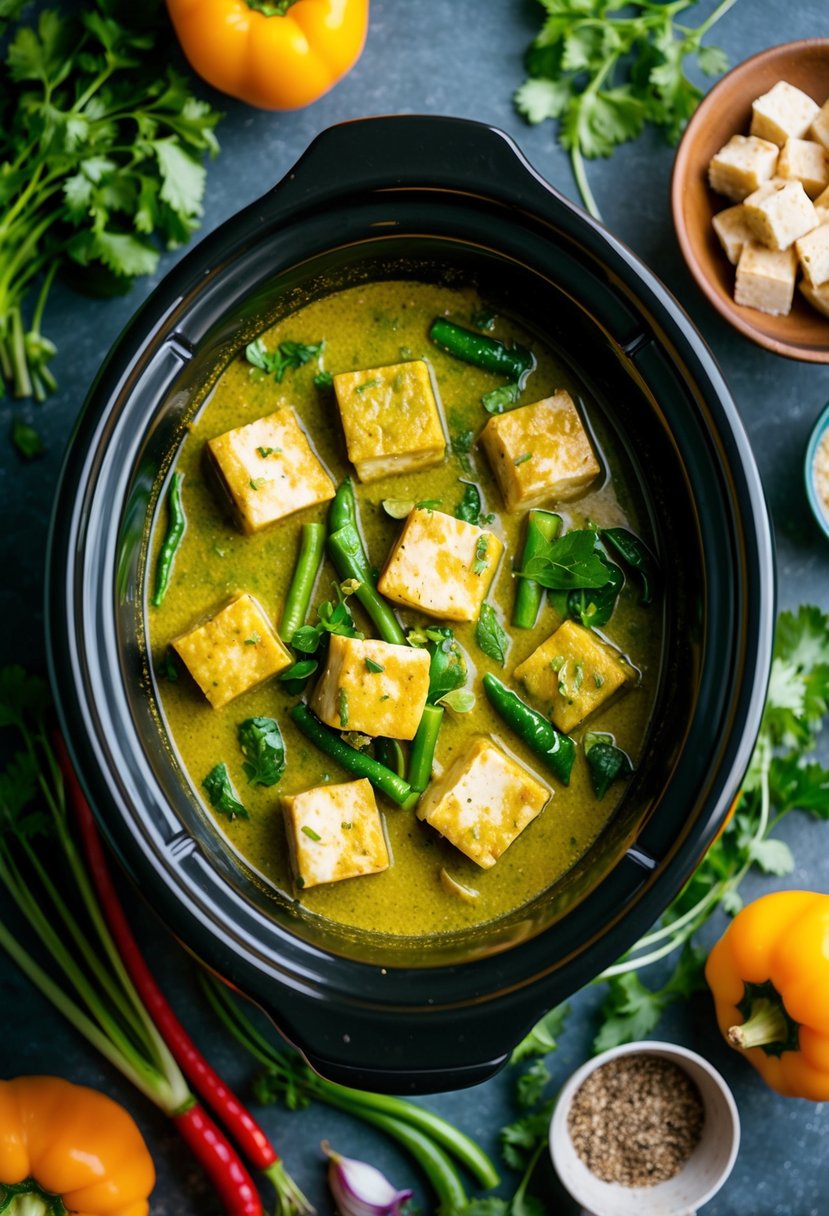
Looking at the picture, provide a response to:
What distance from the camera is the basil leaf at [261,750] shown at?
282 centimetres

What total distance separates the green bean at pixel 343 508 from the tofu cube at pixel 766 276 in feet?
3.75

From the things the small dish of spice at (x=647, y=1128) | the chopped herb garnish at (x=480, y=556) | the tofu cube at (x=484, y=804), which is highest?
the chopped herb garnish at (x=480, y=556)

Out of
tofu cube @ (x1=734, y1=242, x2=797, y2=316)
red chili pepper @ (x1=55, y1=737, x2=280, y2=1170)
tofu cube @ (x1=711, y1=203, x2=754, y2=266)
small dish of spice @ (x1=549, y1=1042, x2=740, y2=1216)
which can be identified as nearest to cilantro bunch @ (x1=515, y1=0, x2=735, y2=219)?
tofu cube @ (x1=711, y1=203, x2=754, y2=266)

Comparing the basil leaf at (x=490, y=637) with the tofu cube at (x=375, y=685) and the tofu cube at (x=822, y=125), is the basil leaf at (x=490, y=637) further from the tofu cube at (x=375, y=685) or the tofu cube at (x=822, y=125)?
the tofu cube at (x=822, y=125)

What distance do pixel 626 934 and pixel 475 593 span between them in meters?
0.82

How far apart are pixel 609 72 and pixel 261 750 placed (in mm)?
2023

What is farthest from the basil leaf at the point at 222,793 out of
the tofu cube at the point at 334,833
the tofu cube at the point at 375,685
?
the tofu cube at the point at 375,685

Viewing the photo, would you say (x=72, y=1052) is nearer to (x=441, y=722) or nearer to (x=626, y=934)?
(x=441, y=722)

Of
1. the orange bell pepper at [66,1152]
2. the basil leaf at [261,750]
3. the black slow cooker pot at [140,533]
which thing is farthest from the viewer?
the orange bell pepper at [66,1152]

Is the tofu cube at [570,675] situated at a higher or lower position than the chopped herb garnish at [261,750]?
lower

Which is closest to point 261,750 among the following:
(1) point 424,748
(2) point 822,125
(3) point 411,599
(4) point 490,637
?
(1) point 424,748

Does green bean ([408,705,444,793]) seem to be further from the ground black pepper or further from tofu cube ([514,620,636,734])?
the ground black pepper

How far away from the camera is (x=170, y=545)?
2.82 m

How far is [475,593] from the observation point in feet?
9.27
